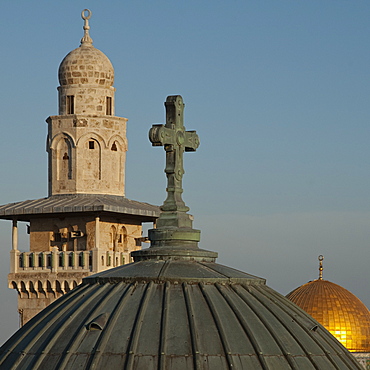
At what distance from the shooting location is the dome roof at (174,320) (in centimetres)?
1295

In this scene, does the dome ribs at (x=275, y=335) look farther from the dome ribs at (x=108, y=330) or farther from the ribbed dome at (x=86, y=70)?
the ribbed dome at (x=86, y=70)

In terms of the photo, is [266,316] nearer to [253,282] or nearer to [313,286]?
[253,282]

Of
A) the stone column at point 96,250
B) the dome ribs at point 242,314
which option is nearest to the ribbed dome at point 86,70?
the stone column at point 96,250

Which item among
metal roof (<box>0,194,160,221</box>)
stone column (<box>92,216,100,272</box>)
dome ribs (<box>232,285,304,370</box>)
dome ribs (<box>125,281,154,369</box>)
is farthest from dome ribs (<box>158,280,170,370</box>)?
stone column (<box>92,216,100,272</box>)

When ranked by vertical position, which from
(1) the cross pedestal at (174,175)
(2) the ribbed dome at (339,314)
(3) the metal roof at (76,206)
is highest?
(3) the metal roof at (76,206)

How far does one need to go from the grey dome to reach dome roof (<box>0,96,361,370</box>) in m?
0.01

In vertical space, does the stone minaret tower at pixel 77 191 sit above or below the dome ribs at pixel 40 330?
above

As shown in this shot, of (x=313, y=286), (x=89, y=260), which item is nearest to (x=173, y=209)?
(x=89, y=260)

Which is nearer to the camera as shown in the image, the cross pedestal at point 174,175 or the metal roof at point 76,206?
the cross pedestal at point 174,175

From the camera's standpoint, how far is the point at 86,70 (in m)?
47.8

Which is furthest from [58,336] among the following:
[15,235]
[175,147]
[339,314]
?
[339,314]

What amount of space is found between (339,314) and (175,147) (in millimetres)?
46967

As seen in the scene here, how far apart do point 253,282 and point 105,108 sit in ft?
112

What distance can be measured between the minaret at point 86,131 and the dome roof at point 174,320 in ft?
109
